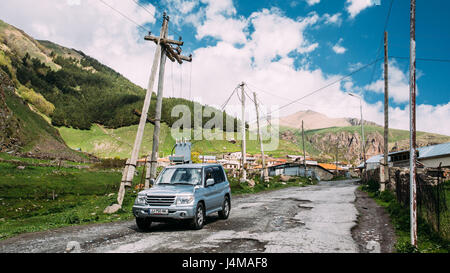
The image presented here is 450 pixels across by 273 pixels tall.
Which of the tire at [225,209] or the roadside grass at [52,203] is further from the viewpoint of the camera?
the roadside grass at [52,203]

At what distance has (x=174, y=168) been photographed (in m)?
11.3

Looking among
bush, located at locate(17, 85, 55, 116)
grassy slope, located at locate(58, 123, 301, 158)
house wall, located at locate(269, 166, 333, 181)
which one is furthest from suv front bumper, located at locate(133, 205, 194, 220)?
bush, located at locate(17, 85, 55, 116)

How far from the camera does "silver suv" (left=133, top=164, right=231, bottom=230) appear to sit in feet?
30.3

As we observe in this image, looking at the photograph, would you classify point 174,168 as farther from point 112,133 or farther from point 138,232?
point 112,133

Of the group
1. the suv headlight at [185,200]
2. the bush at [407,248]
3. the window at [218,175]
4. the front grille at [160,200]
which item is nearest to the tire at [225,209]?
the window at [218,175]

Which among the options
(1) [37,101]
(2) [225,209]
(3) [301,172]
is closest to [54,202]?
(2) [225,209]

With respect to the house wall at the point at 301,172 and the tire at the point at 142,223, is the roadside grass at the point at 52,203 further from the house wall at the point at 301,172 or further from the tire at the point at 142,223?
the house wall at the point at 301,172

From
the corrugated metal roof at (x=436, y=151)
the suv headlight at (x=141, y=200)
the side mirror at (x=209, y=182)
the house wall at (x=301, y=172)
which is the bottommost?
the house wall at (x=301, y=172)

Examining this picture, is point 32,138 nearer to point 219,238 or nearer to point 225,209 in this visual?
point 225,209

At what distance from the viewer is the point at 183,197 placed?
9.40m

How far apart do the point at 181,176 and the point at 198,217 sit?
1810 millimetres

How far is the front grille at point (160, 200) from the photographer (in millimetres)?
9320

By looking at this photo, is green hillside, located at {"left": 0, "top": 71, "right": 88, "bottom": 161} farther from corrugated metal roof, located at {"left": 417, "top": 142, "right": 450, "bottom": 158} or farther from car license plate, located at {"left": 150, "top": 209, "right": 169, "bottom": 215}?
corrugated metal roof, located at {"left": 417, "top": 142, "right": 450, "bottom": 158}

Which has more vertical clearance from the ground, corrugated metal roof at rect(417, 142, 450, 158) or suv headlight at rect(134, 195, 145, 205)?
corrugated metal roof at rect(417, 142, 450, 158)
